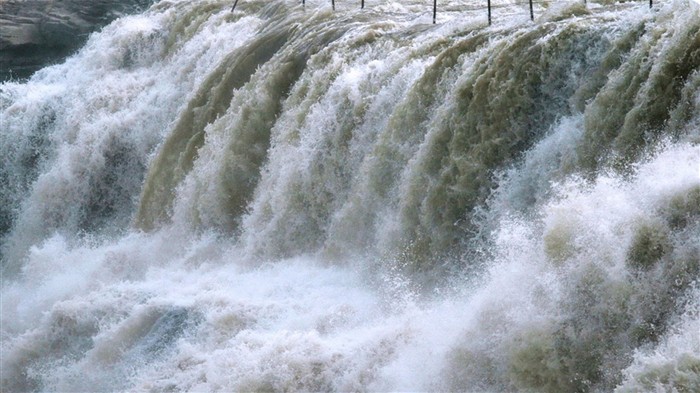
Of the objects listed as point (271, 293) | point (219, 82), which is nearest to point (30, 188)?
point (219, 82)

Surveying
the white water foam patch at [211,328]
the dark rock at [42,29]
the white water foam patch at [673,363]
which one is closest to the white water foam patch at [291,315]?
the white water foam patch at [211,328]

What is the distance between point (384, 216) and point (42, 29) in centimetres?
1606

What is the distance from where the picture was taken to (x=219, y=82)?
503 inches

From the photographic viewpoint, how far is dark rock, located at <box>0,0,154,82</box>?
886 inches

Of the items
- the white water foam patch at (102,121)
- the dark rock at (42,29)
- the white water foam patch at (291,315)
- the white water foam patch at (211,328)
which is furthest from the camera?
the dark rock at (42,29)

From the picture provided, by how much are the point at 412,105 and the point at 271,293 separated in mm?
2091

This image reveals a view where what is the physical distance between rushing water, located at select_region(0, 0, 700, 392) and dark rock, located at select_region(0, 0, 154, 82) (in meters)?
8.83

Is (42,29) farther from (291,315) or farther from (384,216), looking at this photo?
(291,315)

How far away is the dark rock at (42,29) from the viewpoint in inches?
886

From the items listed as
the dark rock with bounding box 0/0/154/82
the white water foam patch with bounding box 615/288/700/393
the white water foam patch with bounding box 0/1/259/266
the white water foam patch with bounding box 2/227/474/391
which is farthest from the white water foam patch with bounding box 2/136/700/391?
the dark rock with bounding box 0/0/154/82

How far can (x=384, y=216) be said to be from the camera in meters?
8.91

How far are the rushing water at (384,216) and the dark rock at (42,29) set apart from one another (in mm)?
8829

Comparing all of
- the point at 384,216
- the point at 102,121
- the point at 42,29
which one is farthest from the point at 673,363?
the point at 42,29

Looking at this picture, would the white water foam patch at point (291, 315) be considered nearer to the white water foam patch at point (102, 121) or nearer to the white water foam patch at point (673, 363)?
the white water foam patch at point (673, 363)
